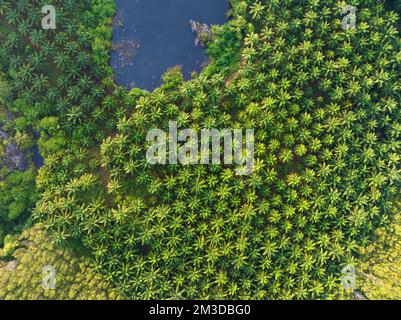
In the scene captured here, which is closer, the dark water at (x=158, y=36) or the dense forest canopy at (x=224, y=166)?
the dense forest canopy at (x=224, y=166)

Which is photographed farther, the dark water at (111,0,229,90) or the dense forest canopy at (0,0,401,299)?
the dark water at (111,0,229,90)

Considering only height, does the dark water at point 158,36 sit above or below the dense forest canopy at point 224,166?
above

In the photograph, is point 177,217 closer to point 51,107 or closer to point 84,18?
point 51,107

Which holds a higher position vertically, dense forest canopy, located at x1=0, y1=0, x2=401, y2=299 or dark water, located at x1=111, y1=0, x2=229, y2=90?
dark water, located at x1=111, y1=0, x2=229, y2=90

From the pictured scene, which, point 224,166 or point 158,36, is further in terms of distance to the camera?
point 158,36

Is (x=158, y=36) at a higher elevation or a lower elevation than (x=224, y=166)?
higher
